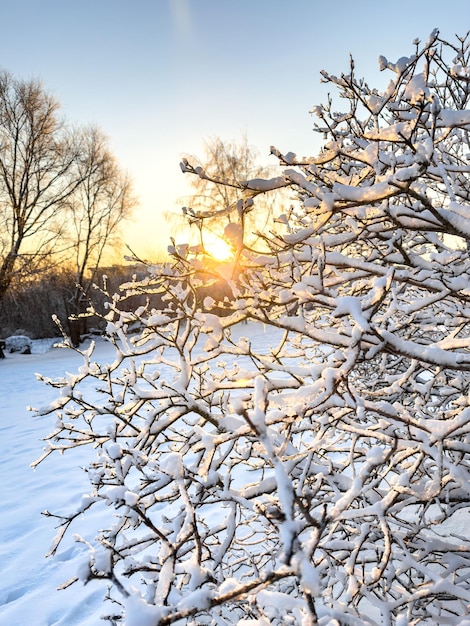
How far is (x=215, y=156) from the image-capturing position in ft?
71.0

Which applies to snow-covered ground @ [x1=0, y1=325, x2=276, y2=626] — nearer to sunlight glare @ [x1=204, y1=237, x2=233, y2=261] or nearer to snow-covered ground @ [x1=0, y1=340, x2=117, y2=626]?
snow-covered ground @ [x1=0, y1=340, x2=117, y2=626]

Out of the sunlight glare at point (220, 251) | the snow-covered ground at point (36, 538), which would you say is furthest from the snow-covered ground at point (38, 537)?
the sunlight glare at point (220, 251)

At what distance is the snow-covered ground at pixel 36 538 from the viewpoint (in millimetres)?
2664

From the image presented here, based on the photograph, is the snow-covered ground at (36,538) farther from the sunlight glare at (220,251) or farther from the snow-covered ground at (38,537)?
the sunlight glare at (220,251)

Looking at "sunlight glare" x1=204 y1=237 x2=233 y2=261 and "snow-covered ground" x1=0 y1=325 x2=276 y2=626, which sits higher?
"sunlight glare" x1=204 y1=237 x2=233 y2=261

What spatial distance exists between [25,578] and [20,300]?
2797 centimetres

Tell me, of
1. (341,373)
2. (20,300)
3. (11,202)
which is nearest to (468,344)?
(341,373)

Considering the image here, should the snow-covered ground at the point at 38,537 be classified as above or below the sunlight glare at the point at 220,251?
below

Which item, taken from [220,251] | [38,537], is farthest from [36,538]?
[220,251]

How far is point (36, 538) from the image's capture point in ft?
11.7

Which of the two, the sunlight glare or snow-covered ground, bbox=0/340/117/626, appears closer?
the sunlight glare

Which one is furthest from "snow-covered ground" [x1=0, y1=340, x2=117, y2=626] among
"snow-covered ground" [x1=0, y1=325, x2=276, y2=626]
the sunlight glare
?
the sunlight glare

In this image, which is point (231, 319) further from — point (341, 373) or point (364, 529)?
point (364, 529)

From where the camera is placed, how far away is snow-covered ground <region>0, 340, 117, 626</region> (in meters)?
2.66
